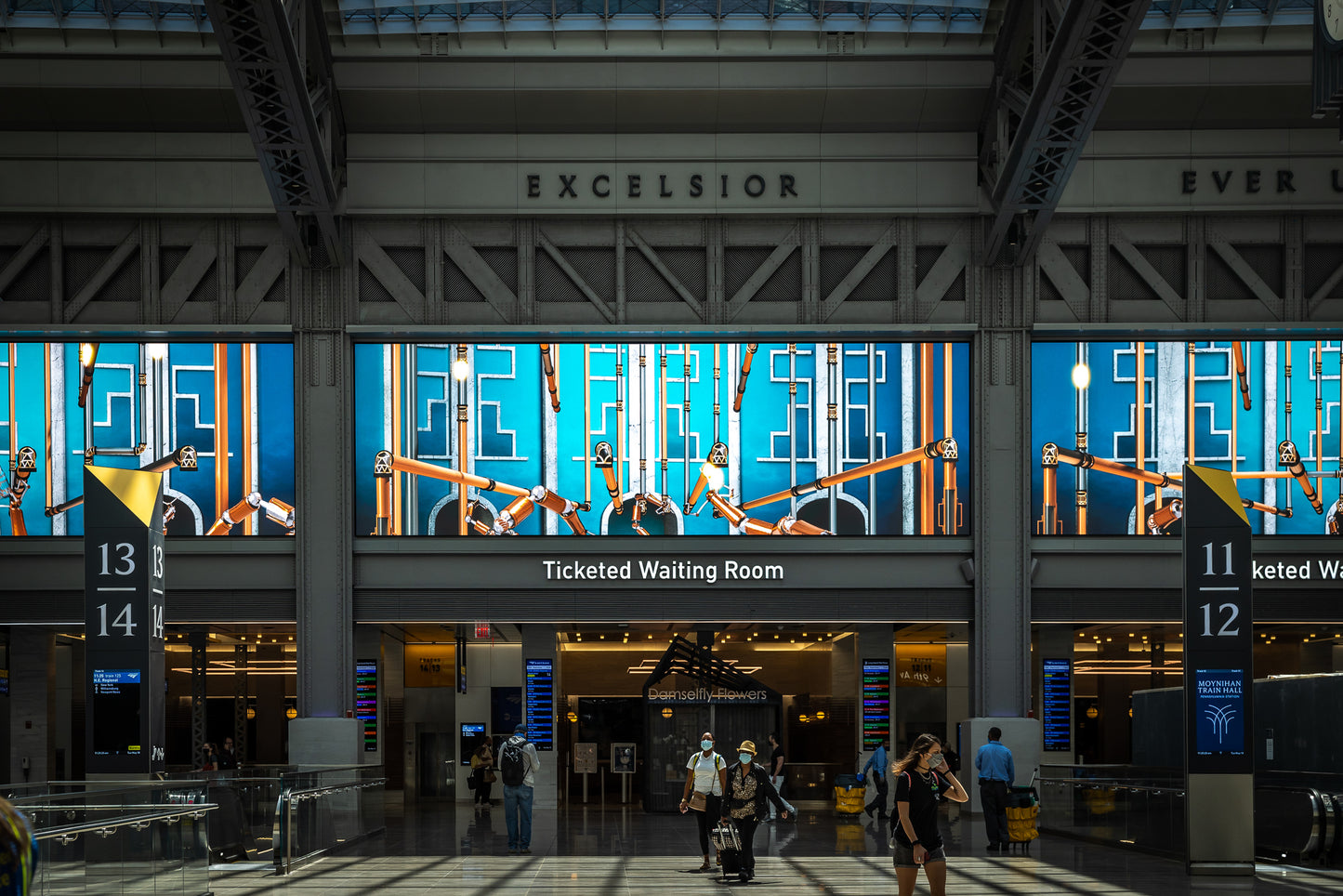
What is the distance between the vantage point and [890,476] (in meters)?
25.2

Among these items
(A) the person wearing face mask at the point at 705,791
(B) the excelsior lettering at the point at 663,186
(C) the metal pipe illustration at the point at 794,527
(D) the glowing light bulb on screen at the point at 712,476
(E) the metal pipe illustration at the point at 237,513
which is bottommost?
(A) the person wearing face mask at the point at 705,791

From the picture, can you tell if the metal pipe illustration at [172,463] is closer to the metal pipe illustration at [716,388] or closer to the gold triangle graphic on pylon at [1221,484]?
the metal pipe illustration at [716,388]

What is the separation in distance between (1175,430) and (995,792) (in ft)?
29.8

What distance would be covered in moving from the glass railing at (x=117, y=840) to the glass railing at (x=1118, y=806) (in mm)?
10093

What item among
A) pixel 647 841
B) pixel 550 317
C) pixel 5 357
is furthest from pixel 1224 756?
pixel 5 357

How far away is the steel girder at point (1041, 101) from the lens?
2009 centimetres

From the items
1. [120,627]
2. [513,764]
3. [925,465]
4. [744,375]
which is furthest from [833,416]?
[120,627]

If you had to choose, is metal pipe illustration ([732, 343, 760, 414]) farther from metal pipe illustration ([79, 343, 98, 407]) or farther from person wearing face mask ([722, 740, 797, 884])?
metal pipe illustration ([79, 343, 98, 407])

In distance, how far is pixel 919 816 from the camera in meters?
10.7

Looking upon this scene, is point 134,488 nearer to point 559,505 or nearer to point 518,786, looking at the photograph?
point 518,786

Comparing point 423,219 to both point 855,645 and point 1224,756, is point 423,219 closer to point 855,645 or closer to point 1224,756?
point 855,645

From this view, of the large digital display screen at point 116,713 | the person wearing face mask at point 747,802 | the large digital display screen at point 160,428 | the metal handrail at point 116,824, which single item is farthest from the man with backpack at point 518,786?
the large digital display screen at point 160,428

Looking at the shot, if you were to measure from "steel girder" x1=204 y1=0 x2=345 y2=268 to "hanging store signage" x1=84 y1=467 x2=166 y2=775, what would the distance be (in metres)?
7.65

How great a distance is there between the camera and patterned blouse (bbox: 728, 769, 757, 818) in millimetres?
14883
